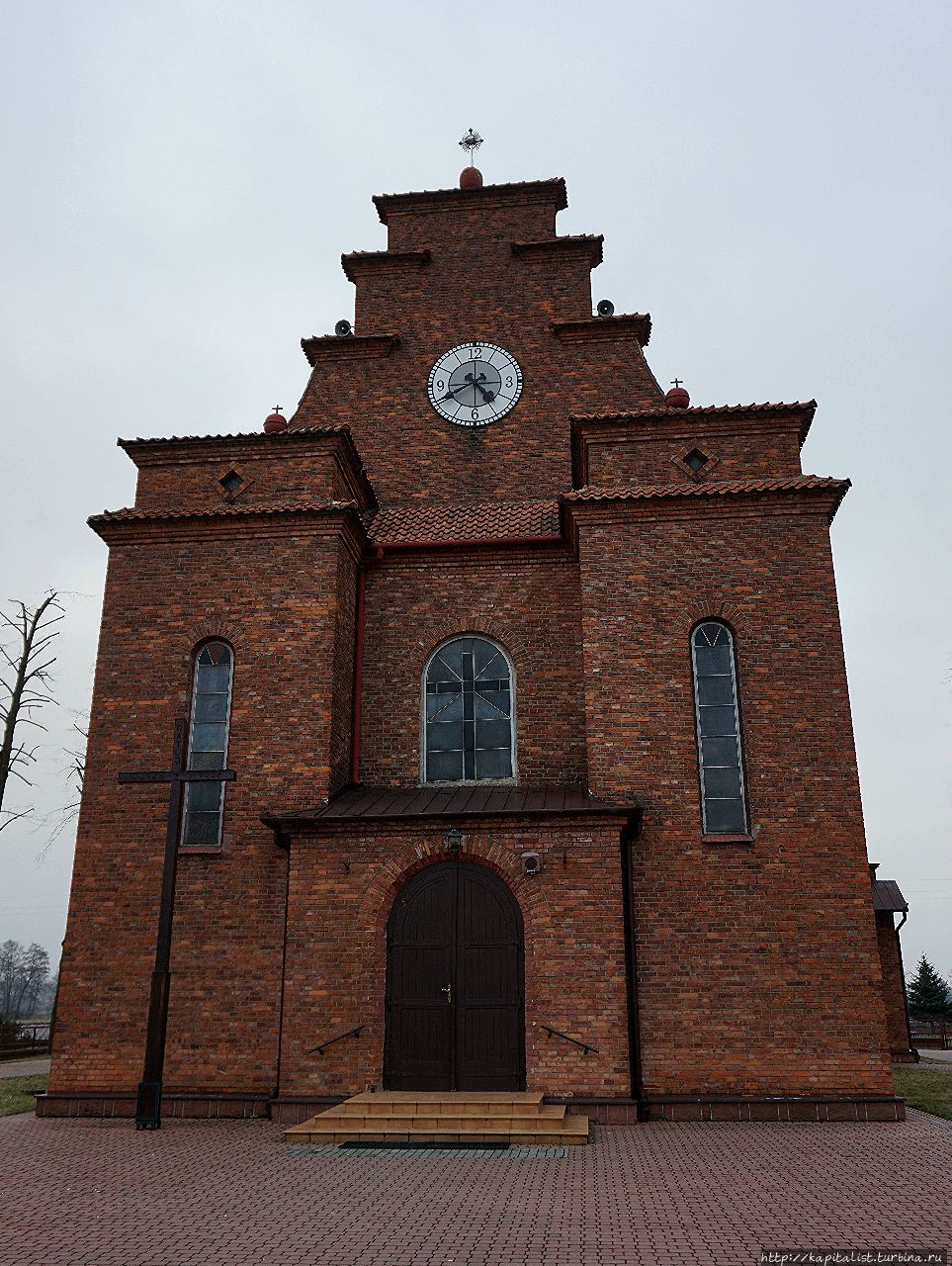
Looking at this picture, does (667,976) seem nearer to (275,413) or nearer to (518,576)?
(518,576)

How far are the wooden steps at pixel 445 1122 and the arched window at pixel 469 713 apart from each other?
14.4 feet

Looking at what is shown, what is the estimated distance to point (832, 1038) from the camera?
11.3m

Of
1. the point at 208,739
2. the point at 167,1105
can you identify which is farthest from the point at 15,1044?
the point at 208,739

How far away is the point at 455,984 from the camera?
11.7 m

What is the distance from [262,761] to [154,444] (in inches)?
205

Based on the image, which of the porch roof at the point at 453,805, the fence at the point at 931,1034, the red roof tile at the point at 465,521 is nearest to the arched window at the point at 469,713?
the porch roof at the point at 453,805

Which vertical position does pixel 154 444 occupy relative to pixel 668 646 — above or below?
above

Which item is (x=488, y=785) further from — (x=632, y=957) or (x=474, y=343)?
(x=474, y=343)

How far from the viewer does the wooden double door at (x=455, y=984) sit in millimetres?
11398

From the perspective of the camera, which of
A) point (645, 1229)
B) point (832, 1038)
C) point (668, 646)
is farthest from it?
point (668, 646)

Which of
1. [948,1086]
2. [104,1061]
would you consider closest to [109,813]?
[104,1061]

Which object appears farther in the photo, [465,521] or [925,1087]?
[465,521]

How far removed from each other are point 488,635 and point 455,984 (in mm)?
4905

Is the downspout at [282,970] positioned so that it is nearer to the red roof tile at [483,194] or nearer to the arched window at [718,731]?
the arched window at [718,731]
